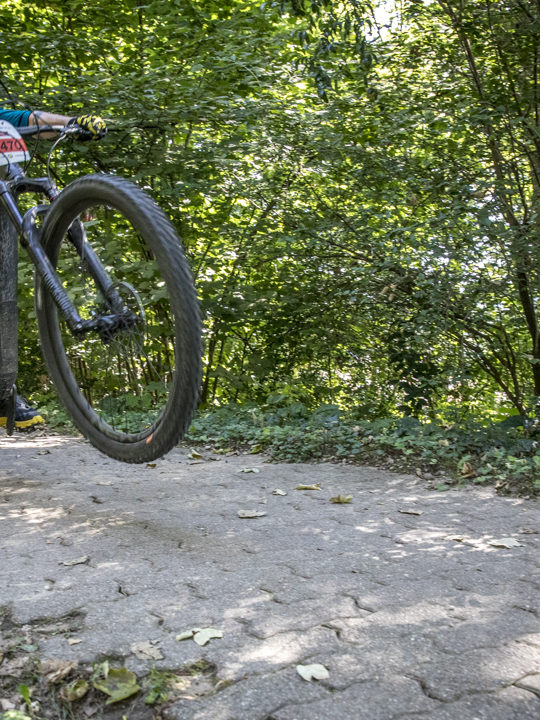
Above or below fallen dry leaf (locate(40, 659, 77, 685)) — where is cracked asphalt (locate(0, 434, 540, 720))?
above

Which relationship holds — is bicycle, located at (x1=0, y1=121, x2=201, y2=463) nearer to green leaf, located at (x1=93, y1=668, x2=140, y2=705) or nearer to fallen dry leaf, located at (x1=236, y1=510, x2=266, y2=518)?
fallen dry leaf, located at (x1=236, y1=510, x2=266, y2=518)

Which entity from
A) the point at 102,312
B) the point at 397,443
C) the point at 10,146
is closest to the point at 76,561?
the point at 102,312

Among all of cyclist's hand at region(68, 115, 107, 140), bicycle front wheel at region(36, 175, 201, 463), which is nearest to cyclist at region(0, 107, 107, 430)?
cyclist's hand at region(68, 115, 107, 140)

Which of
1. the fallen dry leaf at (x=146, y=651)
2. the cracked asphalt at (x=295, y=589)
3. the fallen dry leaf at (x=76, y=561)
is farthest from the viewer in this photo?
the fallen dry leaf at (x=76, y=561)

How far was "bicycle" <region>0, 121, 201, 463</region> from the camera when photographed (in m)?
2.23

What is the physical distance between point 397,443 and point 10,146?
2.48m

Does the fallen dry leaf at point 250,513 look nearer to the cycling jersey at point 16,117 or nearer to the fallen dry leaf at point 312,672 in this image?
the fallen dry leaf at point 312,672

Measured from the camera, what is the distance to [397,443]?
3834 mm

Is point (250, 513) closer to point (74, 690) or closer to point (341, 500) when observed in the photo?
point (341, 500)

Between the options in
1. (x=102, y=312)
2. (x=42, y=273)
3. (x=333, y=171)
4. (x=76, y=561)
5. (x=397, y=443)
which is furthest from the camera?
(x=333, y=171)

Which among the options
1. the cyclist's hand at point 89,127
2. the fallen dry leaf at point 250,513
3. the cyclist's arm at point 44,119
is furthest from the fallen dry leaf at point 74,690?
the cyclist's arm at point 44,119

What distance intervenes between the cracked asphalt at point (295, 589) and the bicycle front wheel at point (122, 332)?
391mm

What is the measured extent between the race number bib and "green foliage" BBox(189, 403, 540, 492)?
211 centimetres

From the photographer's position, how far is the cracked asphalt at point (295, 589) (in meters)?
1.44
